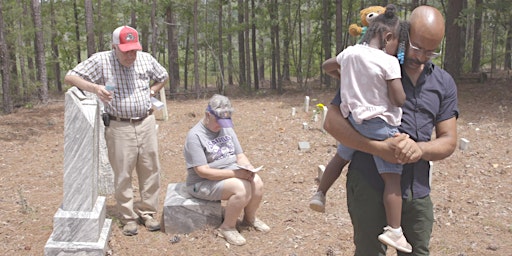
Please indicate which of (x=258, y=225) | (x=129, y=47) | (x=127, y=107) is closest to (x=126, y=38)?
(x=129, y=47)

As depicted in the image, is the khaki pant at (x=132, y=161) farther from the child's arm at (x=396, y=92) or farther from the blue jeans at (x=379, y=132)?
the child's arm at (x=396, y=92)

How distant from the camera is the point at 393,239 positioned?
7.54 feet

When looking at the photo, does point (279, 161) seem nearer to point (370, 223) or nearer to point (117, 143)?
point (117, 143)

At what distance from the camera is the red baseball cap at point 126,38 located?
4328 millimetres

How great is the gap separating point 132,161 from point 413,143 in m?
3.27

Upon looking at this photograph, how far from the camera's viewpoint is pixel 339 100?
8.07 ft

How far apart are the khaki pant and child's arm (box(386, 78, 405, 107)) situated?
3052mm

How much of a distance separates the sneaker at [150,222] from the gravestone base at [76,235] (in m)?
0.75

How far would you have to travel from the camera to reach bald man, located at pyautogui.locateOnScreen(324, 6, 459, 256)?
2.22m

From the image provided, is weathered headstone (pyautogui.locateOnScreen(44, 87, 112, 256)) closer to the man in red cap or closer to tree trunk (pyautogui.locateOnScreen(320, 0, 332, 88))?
the man in red cap

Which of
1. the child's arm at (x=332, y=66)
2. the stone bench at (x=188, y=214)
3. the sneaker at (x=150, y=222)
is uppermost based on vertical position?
the child's arm at (x=332, y=66)

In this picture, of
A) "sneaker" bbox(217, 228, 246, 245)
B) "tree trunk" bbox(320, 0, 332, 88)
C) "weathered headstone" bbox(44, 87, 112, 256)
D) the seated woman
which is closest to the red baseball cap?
"weathered headstone" bbox(44, 87, 112, 256)

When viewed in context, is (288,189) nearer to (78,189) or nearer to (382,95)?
(78,189)

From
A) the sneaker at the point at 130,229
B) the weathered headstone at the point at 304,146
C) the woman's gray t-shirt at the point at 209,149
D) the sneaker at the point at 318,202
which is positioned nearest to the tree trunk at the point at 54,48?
the weathered headstone at the point at 304,146
